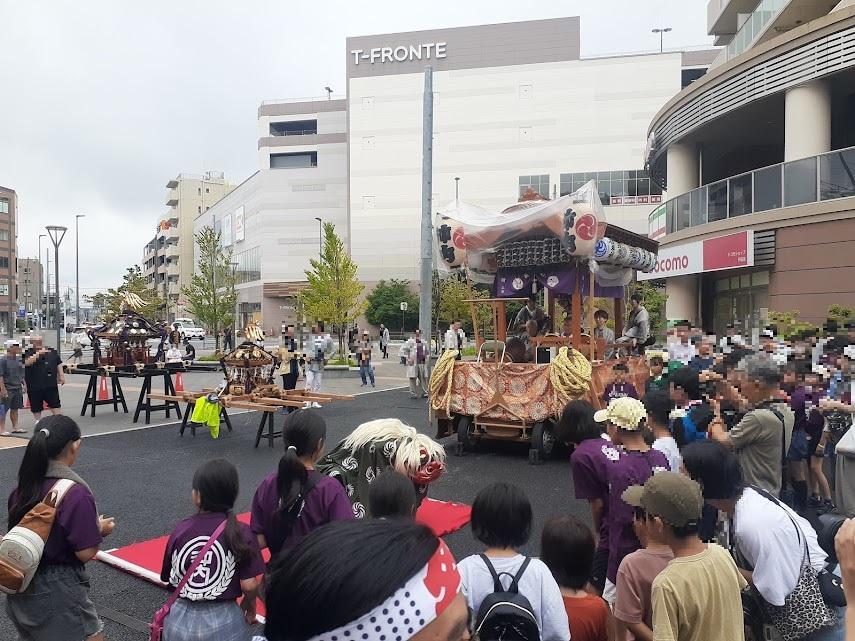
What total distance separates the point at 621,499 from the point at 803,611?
3.26 feet

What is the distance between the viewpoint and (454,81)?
187 feet

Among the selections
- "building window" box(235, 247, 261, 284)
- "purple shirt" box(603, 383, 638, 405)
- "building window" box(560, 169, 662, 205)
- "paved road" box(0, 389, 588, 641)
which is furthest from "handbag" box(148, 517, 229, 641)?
"building window" box(235, 247, 261, 284)

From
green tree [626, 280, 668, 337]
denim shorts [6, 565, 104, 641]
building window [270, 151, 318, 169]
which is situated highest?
building window [270, 151, 318, 169]

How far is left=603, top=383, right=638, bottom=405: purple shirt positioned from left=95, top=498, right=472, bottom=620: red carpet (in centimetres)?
294

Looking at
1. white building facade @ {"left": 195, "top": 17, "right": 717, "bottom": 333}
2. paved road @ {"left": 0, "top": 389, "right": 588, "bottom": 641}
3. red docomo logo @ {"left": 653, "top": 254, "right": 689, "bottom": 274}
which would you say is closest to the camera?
paved road @ {"left": 0, "top": 389, "right": 588, "bottom": 641}

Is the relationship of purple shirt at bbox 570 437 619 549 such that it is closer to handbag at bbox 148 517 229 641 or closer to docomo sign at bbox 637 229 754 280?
handbag at bbox 148 517 229 641

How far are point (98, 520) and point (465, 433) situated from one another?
663 centimetres

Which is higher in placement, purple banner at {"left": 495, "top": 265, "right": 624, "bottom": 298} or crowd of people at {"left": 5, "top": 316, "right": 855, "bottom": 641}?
purple banner at {"left": 495, "top": 265, "right": 624, "bottom": 298}

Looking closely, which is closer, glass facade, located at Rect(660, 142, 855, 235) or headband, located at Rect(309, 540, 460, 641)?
headband, located at Rect(309, 540, 460, 641)

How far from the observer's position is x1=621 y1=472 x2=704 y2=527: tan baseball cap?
2.33 meters

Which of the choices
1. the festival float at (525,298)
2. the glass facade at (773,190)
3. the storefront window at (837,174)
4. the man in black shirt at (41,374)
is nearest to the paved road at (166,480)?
the festival float at (525,298)

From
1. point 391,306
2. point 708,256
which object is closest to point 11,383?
point 708,256

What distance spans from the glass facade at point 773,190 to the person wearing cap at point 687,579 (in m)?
15.5

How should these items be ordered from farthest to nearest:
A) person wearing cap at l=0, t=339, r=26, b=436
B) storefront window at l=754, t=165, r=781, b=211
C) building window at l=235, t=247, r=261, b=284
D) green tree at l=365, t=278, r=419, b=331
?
building window at l=235, t=247, r=261, b=284, green tree at l=365, t=278, r=419, b=331, storefront window at l=754, t=165, r=781, b=211, person wearing cap at l=0, t=339, r=26, b=436
